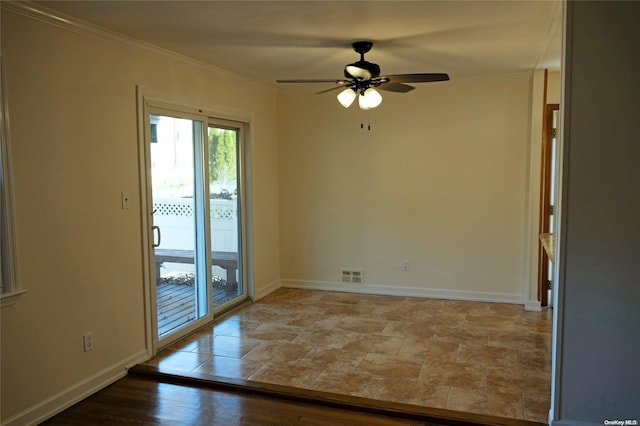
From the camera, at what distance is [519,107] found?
5.12m

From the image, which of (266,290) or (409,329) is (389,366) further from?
(266,290)

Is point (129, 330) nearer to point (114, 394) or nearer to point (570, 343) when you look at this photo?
point (114, 394)

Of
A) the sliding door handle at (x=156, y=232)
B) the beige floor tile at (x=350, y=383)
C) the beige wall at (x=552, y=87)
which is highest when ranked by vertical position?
the beige wall at (x=552, y=87)

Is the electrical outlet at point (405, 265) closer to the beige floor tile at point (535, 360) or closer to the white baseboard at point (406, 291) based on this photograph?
the white baseboard at point (406, 291)

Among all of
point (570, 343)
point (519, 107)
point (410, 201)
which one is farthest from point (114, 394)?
point (519, 107)

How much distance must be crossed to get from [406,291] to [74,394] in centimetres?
359

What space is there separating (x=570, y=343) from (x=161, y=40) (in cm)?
334

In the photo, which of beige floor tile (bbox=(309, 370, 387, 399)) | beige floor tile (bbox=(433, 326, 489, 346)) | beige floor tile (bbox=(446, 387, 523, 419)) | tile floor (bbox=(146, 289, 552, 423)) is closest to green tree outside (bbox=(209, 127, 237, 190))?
tile floor (bbox=(146, 289, 552, 423))

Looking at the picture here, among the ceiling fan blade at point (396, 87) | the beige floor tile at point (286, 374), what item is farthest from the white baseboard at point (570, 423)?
the ceiling fan blade at point (396, 87)

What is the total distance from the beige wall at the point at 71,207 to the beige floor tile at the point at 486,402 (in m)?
2.33

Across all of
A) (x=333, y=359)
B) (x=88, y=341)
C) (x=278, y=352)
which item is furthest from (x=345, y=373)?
(x=88, y=341)

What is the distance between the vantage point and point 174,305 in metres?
4.35

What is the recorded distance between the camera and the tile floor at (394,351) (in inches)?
129

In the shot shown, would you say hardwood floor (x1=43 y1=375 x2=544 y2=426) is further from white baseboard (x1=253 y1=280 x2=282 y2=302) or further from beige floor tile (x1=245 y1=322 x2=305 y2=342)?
white baseboard (x1=253 y1=280 x2=282 y2=302)
